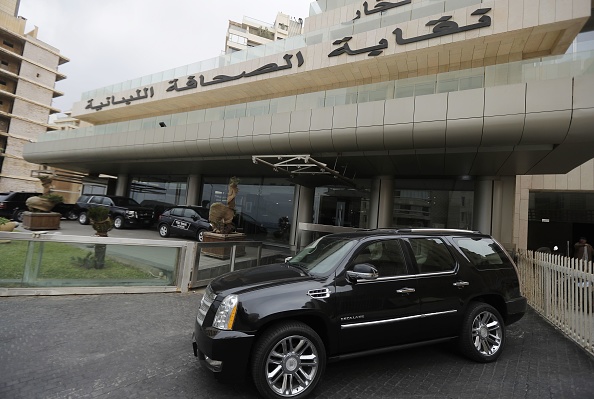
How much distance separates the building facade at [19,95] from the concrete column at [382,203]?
5470cm

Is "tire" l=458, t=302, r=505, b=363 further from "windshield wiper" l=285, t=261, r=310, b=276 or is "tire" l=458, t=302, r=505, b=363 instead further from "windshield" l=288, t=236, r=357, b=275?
"windshield wiper" l=285, t=261, r=310, b=276

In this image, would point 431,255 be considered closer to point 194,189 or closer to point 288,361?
point 288,361

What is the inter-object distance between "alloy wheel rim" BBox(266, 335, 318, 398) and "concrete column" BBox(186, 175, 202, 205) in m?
19.1

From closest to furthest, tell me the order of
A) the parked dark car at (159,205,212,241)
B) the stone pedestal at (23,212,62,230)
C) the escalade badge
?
the escalade badge, the stone pedestal at (23,212,62,230), the parked dark car at (159,205,212,241)

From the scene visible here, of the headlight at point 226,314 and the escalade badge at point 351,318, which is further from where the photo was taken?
the escalade badge at point 351,318

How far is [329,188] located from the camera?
16.6 meters

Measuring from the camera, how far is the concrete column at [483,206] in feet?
39.5

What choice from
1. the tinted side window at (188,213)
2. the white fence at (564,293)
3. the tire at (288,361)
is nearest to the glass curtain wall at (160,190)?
the tinted side window at (188,213)

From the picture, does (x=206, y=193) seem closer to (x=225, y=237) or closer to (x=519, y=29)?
(x=225, y=237)

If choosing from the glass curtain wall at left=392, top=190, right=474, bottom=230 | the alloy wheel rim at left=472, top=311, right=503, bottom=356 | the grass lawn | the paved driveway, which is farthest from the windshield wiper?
the glass curtain wall at left=392, top=190, right=474, bottom=230

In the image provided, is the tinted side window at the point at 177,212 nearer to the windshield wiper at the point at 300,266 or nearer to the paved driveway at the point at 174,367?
the paved driveway at the point at 174,367

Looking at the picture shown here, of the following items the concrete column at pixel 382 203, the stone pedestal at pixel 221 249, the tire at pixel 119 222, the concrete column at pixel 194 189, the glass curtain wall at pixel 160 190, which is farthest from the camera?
the glass curtain wall at pixel 160 190

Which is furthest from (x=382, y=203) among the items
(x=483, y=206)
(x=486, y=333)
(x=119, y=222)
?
(x=119, y=222)

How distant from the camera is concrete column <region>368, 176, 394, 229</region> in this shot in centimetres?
1412
